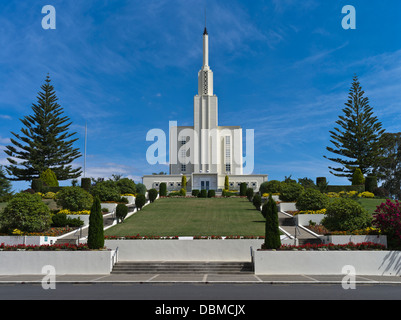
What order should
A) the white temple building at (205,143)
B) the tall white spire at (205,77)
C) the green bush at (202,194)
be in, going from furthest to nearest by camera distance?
the tall white spire at (205,77)
the white temple building at (205,143)
the green bush at (202,194)

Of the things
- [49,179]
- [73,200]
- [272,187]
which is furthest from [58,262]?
[49,179]

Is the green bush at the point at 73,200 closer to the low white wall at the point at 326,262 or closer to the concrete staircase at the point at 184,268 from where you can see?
the concrete staircase at the point at 184,268

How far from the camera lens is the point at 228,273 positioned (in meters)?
13.1

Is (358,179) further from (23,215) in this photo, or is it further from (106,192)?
(23,215)

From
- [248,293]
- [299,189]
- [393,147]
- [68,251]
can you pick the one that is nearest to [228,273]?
[248,293]

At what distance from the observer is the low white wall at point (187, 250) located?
14.6m

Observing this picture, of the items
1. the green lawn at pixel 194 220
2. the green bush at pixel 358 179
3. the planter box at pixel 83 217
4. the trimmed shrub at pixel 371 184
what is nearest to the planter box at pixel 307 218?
the green lawn at pixel 194 220

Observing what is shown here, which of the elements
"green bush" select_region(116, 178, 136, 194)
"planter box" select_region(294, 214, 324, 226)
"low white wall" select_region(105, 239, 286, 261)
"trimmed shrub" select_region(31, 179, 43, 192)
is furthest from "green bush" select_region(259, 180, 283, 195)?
"trimmed shrub" select_region(31, 179, 43, 192)

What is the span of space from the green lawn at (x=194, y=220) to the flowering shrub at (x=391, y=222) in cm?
510

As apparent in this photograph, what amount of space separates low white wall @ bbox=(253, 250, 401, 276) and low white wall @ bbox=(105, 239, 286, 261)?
190 centimetres

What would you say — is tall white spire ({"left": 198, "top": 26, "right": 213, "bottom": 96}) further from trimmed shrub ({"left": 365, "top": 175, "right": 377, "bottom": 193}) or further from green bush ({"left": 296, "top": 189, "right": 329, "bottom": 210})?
green bush ({"left": 296, "top": 189, "right": 329, "bottom": 210})

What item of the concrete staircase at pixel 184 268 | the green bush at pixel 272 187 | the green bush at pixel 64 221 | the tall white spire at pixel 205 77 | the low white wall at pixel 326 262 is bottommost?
the concrete staircase at pixel 184 268
